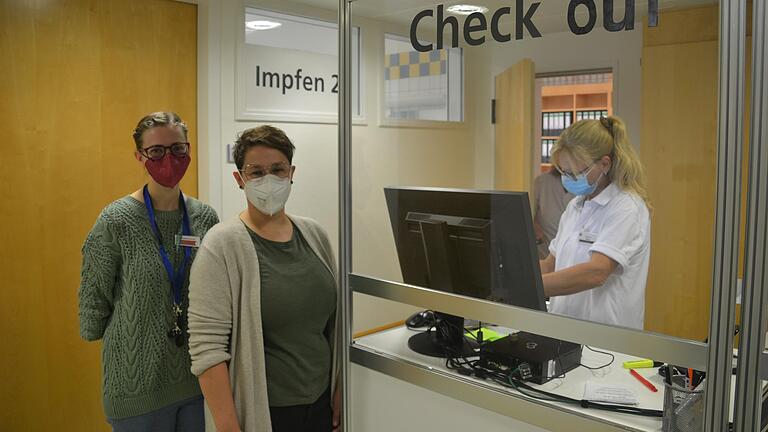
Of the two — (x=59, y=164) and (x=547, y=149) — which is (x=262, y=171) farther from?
(x=59, y=164)

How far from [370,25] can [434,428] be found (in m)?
1.15

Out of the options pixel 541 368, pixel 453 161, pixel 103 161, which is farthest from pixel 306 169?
pixel 541 368

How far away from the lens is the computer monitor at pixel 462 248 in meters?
1.60

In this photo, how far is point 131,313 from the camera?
2002 mm

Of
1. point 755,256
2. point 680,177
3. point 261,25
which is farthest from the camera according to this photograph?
point 261,25

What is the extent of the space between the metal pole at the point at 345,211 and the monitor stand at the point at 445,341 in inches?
8.4

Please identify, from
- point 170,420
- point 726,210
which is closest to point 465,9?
point 726,210

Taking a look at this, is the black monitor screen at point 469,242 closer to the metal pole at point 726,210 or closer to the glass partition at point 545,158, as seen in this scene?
the glass partition at point 545,158

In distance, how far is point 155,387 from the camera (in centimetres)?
201

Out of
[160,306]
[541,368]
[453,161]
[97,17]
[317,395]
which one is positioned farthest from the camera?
[97,17]

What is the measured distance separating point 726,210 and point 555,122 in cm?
41

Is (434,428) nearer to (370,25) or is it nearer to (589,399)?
(589,399)

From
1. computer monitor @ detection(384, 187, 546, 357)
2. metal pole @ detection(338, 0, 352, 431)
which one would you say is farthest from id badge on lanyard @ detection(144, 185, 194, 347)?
computer monitor @ detection(384, 187, 546, 357)

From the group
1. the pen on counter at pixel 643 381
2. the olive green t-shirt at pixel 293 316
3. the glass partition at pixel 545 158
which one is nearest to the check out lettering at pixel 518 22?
the glass partition at pixel 545 158
